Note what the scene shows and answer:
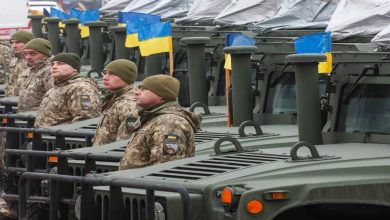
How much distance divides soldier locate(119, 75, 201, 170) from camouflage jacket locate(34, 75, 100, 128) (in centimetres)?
308

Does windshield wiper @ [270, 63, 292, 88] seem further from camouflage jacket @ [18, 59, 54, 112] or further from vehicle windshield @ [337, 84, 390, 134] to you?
camouflage jacket @ [18, 59, 54, 112]

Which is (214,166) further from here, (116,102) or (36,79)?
(36,79)

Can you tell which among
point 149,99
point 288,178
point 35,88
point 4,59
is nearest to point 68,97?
point 35,88

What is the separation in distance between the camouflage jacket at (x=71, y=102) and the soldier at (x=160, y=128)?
121 inches

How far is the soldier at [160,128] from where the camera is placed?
28.5 ft

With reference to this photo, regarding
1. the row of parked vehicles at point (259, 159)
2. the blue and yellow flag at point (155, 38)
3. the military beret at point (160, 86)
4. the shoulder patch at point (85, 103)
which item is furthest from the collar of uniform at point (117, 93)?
the blue and yellow flag at point (155, 38)

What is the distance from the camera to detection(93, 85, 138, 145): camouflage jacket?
10.6m

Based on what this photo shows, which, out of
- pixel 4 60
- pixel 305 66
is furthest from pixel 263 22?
pixel 4 60

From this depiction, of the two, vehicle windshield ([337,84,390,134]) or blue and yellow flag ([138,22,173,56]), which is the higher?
blue and yellow flag ([138,22,173,56])

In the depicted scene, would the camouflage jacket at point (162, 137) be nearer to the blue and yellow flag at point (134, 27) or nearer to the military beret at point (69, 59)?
the military beret at point (69, 59)

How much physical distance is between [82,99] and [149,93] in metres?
3.27

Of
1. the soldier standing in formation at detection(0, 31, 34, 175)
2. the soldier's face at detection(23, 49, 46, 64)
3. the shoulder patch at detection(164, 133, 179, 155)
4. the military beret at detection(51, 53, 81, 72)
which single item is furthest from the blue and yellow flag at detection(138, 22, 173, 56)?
the shoulder patch at detection(164, 133, 179, 155)

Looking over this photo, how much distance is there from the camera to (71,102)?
12180mm

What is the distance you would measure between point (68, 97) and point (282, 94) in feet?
7.25
